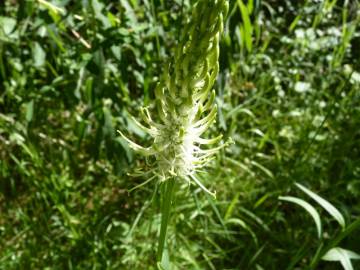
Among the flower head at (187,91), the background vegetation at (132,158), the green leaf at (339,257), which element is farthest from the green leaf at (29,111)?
the green leaf at (339,257)

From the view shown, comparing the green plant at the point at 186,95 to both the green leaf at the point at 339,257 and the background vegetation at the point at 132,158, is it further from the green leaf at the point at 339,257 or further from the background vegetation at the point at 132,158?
the background vegetation at the point at 132,158

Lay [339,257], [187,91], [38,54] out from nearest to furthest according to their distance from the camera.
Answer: [187,91] < [339,257] < [38,54]

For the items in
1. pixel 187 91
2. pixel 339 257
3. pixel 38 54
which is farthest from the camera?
pixel 38 54

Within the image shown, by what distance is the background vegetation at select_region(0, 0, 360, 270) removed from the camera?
2.38 meters

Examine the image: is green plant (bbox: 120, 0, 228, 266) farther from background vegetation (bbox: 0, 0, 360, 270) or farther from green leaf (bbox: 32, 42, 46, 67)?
green leaf (bbox: 32, 42, 46, 67)

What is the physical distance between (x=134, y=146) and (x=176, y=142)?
0.13m

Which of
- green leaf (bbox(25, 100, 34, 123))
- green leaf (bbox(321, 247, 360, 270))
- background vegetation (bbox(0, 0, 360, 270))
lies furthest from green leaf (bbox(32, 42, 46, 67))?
green leaf (bbox(321, 247, 360, 270))

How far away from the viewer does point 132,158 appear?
2555 mm

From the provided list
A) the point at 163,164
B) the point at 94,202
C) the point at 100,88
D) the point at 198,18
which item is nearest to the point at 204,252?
the point at 94,202

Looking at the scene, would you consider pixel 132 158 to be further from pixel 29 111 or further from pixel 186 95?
pixel 186 95

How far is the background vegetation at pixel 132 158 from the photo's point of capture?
2.38 metres

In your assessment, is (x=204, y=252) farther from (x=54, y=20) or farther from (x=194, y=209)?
(x=54, y=20)

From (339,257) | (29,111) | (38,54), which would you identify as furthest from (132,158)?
(339,257)

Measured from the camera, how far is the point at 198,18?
119 cm
